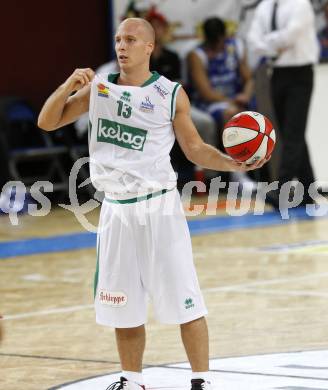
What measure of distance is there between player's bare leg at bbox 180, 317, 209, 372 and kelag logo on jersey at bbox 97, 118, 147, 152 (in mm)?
822

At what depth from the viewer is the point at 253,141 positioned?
5.33 metres

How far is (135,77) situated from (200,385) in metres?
1.41

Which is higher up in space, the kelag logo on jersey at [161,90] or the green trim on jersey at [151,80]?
the green trim on jersey at [151,80]

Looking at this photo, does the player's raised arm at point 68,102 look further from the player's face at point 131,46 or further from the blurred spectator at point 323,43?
the blurred spectator at point 323,43

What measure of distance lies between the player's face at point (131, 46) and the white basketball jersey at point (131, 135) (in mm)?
108

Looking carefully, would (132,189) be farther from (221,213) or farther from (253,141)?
(221,213)

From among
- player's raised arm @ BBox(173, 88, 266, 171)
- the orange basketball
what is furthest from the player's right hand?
the orange basketball

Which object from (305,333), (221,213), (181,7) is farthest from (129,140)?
(181,7)

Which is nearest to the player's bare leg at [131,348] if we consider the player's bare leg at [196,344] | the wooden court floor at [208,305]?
the player's bare leg at [196,344]

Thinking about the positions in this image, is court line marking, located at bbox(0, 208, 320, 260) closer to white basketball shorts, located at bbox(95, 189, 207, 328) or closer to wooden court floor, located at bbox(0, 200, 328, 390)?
wooden court floor, located at bbox(0, 200, 328, 390)

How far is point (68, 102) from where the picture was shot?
547 cm

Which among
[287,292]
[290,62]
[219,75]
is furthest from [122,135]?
[219,75]

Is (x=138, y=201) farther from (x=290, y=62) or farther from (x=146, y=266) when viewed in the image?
(x=290, y=62)

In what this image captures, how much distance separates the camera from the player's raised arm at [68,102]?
5.30 meters
